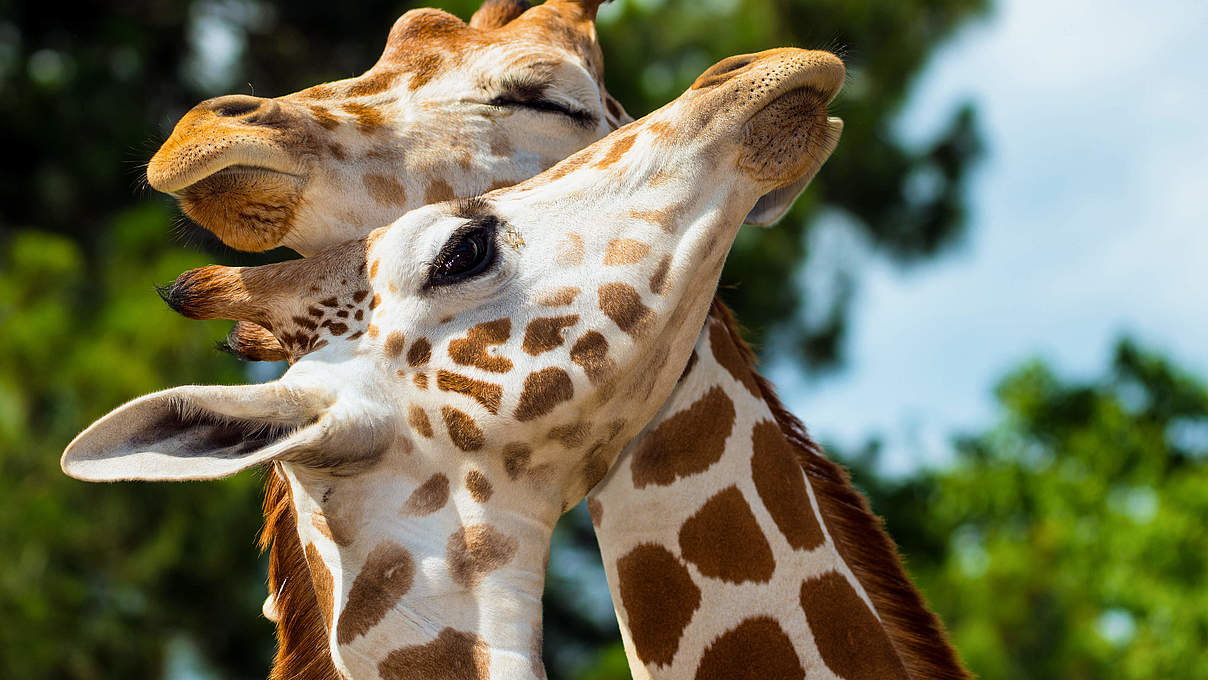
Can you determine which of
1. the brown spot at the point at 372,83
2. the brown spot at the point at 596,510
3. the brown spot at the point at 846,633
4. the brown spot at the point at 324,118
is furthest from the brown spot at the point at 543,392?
the brown spot at the point at 372,83

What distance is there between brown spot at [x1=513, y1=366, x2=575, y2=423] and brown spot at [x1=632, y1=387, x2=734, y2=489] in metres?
0.39

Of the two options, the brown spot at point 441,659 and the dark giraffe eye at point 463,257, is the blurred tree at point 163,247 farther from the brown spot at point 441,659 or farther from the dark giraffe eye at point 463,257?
the brown spot at point 441,659

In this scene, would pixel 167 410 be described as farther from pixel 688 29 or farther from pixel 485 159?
pixel 688 29

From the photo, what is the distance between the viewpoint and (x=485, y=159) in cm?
270

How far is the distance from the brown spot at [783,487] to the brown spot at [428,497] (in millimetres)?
707

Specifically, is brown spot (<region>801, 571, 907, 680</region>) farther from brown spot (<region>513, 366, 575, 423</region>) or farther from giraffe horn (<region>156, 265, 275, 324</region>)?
giraffe horn (<region>156, 265, 275, 324</region>)

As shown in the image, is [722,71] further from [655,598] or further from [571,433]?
[655,598]

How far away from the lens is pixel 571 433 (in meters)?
2.06

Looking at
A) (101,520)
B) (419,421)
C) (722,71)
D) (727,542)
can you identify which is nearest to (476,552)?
(419,421)

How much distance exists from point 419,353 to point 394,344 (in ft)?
0.16

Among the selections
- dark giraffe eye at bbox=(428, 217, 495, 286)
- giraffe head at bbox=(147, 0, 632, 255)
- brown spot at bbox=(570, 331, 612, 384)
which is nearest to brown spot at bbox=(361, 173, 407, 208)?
giraffe head at bbox=(147, 0, 632, 255)

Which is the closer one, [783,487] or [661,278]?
[661,278]

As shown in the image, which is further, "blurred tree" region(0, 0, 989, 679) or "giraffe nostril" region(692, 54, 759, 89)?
"blurred tree" region(0, 0, 989, 679)

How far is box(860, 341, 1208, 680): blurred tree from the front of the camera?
1553 cm
